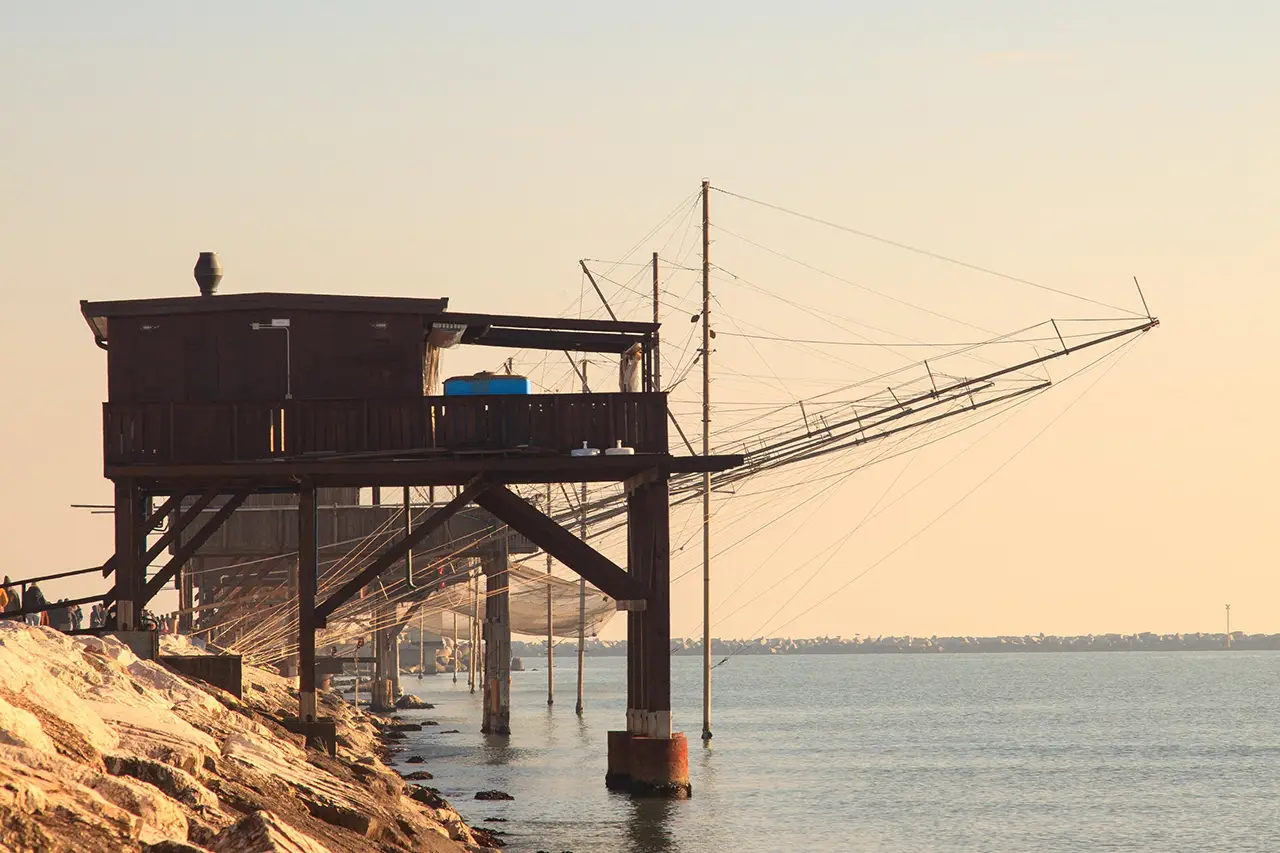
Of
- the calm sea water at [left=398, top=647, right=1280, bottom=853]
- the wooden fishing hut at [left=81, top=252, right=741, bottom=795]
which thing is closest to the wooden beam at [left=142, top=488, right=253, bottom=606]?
the wooden fishing hut at [left=81, top=252, right=741, bottom=795]

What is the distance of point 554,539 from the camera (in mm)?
33625

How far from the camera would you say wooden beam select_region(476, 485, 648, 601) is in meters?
33.3

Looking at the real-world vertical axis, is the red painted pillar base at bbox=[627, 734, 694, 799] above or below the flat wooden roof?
below

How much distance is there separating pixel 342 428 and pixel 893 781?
2394 cm

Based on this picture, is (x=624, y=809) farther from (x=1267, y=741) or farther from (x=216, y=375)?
(x=1267, y=741)

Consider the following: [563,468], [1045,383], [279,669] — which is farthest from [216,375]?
[279,669]

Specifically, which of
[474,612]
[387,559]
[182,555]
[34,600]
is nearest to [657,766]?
[387,559]

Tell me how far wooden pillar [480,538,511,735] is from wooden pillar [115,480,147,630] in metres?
19.5

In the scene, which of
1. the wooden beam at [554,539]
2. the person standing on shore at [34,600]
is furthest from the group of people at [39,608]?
the wooden beam at [554,539]

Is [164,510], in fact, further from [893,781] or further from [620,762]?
[893,781]

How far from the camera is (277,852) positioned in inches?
588

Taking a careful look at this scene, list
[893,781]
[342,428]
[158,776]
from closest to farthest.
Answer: [158,776] → [342,428] → [893,781]

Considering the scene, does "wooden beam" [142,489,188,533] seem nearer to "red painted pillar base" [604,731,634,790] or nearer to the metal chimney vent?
the metal chimney vent

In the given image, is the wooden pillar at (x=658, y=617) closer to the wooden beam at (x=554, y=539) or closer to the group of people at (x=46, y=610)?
the wooden beam at (x=554, y=539)
